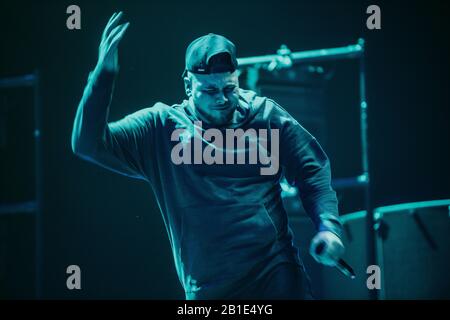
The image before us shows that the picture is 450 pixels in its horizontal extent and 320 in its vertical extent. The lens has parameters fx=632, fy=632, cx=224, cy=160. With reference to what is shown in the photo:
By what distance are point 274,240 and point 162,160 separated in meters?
0.44

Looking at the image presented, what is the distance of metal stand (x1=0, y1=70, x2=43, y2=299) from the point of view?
2.81m

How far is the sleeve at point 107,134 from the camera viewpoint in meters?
1.79

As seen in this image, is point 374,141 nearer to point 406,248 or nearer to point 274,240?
point 406,248

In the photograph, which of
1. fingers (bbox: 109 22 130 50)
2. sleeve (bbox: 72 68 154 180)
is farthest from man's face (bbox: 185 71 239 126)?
fingers (bbox: 109 22 130 50)

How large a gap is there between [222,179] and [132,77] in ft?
3.59

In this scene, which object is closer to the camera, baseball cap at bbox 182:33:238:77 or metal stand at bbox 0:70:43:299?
baseball cap at bbox 182:33:238:77

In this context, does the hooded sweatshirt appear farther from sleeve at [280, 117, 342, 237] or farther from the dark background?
the dark background

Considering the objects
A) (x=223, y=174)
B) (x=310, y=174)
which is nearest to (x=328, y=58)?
(x=310, y=174)

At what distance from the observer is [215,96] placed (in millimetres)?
2033

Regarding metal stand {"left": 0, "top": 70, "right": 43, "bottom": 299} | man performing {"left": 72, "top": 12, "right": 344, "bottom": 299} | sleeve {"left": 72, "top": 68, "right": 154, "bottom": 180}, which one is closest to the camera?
sleeve {"left": 72, "top": 68, "right": 154, "bottom": 180}

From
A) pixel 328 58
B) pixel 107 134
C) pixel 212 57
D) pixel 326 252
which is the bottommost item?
pixel 326 252

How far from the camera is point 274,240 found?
198 cm

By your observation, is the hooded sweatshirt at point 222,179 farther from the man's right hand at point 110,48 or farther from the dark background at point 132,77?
the dark background at point 132,77

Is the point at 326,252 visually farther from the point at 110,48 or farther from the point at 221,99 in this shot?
the point at 110,48
